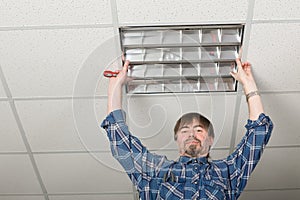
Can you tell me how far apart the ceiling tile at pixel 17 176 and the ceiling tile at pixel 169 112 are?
0.70 meters

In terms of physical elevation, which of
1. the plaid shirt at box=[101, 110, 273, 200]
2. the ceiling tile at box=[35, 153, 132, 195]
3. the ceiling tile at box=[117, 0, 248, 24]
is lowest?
the plaid shirt at box=[101, 110, 273, 200]

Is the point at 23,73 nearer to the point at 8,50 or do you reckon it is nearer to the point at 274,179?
the point at 8,50

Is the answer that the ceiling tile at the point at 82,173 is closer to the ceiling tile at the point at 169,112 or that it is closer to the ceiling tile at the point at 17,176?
the ceiling tile at the point at 17,176

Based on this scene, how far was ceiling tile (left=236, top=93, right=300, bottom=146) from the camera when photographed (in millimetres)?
2387

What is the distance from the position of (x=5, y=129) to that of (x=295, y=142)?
154 centimetres

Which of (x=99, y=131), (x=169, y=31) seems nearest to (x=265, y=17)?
(x=169, y=31)

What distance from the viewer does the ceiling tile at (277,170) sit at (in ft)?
8.87

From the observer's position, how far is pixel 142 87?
2326 mm

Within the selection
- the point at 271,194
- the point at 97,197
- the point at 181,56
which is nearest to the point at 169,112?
the point at 181,56

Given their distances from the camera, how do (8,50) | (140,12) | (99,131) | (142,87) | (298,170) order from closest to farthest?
(140,12) → (8,50) → (142,87) → (99,131) → (298,170)

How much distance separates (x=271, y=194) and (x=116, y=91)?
1.37m

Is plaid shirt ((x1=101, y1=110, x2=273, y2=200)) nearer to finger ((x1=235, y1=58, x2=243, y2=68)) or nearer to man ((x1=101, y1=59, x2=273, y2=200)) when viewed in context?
man ((x1=101, y1=59, x2=273, y2=200))

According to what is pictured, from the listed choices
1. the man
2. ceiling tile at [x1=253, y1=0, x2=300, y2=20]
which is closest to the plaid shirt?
the man

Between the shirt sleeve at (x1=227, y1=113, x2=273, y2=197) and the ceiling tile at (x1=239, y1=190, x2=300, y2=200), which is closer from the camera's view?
the shirt sleeve at (x1=227, y1=113, x2=273, y2=197)
